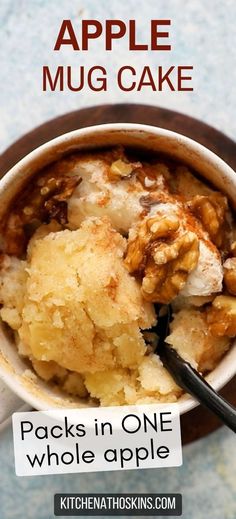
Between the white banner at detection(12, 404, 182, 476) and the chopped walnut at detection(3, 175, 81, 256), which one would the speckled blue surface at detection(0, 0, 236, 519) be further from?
the chopped walnut at detection(3, 175, 81, 256)

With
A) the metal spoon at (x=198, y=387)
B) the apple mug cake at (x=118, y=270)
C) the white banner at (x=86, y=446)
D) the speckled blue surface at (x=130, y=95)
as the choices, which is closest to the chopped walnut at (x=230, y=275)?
the apple mug cake at (x=118, y=270)

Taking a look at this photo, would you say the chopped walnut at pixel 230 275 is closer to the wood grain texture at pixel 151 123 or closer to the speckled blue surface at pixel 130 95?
the wood grain texture at pixel 151 123

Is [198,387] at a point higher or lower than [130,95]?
lower

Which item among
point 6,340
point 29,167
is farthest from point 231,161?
point 6,340

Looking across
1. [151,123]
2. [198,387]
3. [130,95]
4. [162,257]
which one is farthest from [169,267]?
[130,95]

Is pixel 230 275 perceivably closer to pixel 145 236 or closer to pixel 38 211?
pixel 145 236

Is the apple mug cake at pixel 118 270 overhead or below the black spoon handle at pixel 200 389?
overhead

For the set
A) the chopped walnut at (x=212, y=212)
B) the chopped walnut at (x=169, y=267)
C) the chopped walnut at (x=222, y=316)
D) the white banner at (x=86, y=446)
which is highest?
the chopped walnut at (x=212, y=212)
